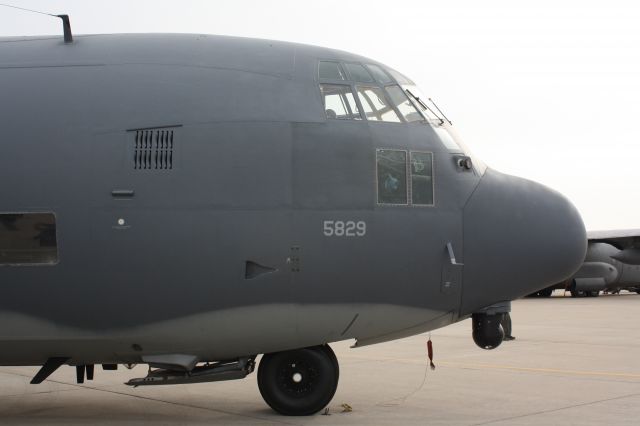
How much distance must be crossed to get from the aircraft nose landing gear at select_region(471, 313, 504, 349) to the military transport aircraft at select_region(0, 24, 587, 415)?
2cm

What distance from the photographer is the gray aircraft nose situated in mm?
8914

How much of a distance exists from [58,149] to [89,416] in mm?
3336

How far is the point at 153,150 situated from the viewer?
8523mm

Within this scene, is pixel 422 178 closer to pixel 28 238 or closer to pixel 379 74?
pixel 379 74

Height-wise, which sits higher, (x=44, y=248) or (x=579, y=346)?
(x=44, y=248)

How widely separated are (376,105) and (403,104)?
346mm

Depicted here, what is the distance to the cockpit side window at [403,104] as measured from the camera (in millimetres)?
9297

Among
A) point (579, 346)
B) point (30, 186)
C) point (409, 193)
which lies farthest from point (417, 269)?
point (579, 346)

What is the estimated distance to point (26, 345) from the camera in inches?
336

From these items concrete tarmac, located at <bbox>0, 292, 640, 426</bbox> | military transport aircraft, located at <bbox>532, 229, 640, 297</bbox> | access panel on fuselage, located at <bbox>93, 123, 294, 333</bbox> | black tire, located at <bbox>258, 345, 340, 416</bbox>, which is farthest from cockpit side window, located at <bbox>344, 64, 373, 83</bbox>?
military transport aircraft, located at <bbox>532, 229, 640, 297</bbox>

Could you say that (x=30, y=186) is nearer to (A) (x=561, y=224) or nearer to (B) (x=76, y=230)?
(B) (x=76, y=230)

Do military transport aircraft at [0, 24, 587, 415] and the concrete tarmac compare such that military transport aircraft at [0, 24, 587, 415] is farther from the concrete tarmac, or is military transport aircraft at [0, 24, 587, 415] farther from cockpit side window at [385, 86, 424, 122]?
the concrete tarmac

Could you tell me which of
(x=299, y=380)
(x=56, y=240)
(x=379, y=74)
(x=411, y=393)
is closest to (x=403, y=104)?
(x=379, y=74)

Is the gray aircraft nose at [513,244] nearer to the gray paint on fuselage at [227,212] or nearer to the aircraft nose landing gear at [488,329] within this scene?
the gray paint on fuselage at [227,212]
